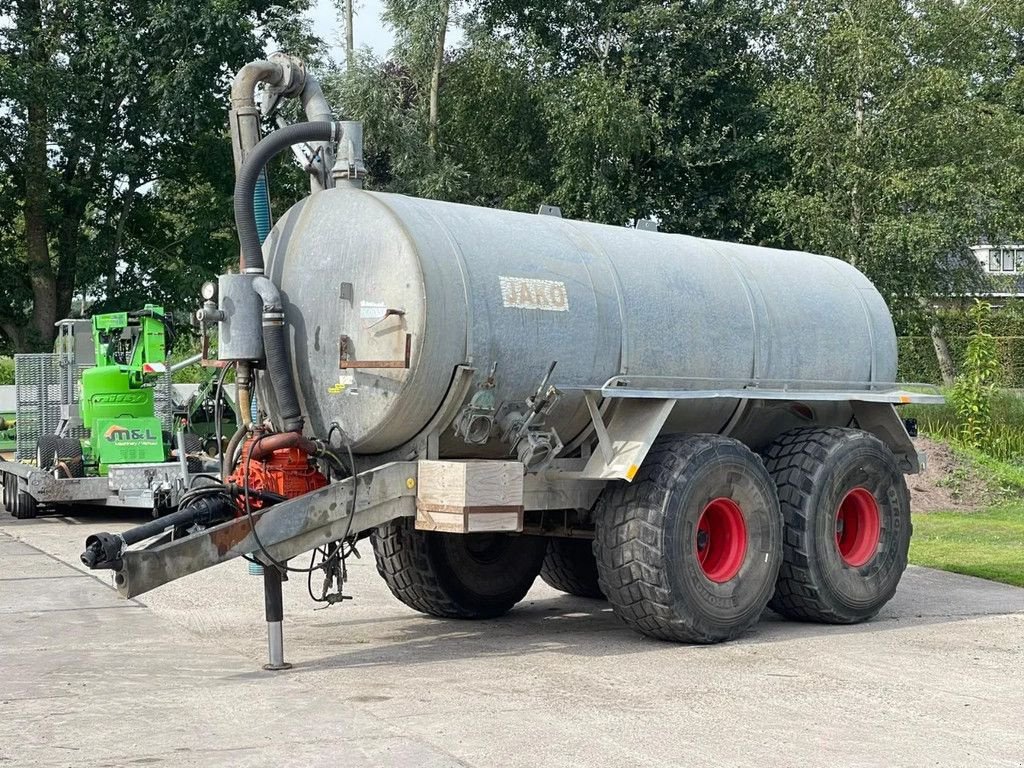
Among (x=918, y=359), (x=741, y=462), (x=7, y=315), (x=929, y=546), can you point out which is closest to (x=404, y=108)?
(x=7, y=315)

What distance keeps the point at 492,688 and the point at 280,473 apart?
72.7 inches

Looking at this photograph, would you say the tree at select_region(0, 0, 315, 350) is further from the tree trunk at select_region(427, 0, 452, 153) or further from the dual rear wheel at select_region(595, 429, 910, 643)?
the dual rear wheel at select_region(595, 429, 910, 643)

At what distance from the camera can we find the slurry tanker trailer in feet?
26.7

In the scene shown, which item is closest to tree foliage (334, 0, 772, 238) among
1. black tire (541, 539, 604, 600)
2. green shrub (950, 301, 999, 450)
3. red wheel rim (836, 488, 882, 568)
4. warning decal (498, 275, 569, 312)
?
green shrub (950, 301, 999, 450)

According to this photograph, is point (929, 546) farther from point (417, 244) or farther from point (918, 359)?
point (918, 359)

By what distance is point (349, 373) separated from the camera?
834cm

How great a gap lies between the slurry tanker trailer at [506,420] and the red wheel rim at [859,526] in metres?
0.02

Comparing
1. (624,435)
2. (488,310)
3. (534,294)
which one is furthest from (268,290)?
(624,435)

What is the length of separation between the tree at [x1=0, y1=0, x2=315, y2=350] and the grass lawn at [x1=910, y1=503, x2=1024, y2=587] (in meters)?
17.3

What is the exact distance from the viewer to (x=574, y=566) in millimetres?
10961

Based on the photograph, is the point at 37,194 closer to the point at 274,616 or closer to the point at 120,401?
the point at 120,401

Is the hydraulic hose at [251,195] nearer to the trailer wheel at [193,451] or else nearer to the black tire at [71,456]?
the trailer wheel at [193,451]

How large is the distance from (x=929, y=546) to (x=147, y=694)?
911 centimetres

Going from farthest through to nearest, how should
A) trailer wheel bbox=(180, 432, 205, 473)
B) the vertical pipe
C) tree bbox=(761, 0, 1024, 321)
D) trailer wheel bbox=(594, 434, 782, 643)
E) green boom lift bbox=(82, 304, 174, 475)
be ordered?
tree bbox=(761, 0, 1024, 321) → green boom lift bbox=(82, 304, 174, 475) → trailer wheel bbox=(180, 432, 205, 473) → the vertical pipe → trailer wheel bbox=(594, 434, 782, 643)
